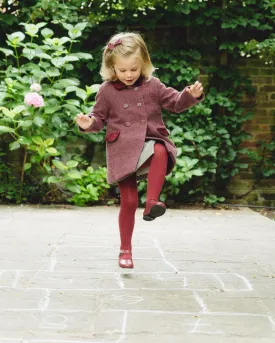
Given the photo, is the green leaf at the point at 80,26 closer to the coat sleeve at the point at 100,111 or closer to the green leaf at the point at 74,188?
the green leaf at the point at 74,188

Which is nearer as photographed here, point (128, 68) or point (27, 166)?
point (128, 68)

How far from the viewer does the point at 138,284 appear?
288 cm

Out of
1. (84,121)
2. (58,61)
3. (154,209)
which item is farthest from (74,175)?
(154,209)

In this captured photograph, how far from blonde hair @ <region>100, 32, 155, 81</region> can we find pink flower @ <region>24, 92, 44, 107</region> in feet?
9.06

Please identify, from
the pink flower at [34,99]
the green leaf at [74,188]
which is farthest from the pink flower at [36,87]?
the green leaf at [74,188]

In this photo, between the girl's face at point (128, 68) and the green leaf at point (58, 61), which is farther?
the green leaf at point (58, 61)

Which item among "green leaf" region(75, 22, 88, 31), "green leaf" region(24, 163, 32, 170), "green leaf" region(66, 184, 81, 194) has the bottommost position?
"green leaf" region(66, 184, 81, 194)

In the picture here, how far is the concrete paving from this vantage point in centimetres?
209

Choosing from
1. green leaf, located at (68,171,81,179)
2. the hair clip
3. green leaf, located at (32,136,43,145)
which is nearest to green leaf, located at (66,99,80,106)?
green leaf, located at (32,136,43,145)

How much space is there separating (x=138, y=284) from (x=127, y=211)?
0.50 metres

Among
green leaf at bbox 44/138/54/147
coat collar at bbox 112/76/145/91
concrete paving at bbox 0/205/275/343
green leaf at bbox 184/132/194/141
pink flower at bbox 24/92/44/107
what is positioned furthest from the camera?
green leaf at bbox 184/132/194/141

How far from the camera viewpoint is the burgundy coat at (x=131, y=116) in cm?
310

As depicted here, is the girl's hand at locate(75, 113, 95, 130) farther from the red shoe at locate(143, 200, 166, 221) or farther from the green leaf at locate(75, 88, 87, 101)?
the green leaf at locate(75, 88, 87, 101)

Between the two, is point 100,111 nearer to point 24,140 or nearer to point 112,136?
point 112,136
